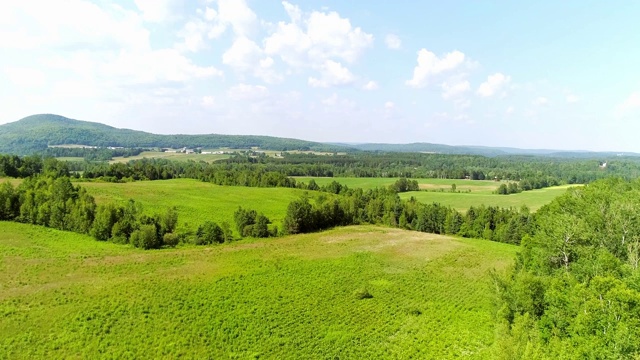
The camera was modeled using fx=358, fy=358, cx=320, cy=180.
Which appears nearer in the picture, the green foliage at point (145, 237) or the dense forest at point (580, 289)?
the dense forest at point (580, 289)

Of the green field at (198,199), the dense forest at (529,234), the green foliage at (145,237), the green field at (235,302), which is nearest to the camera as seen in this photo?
the dense forest at (529,234)

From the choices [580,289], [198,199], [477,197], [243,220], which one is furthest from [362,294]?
[477,197]

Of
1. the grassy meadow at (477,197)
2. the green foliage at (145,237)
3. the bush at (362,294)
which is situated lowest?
the grassy meadow at (477,197)

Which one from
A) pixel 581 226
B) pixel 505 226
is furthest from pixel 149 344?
pixel 505 226

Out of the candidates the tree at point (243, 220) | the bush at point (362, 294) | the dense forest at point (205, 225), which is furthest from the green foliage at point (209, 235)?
the bush at point (362, 294)

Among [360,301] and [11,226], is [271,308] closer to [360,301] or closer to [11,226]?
[360,301]

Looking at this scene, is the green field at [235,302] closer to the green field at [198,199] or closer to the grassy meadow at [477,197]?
the green field at [198,199]

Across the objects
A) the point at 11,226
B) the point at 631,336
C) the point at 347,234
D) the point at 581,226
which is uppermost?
the point at 581,226

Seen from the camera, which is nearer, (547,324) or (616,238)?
(547,324)
